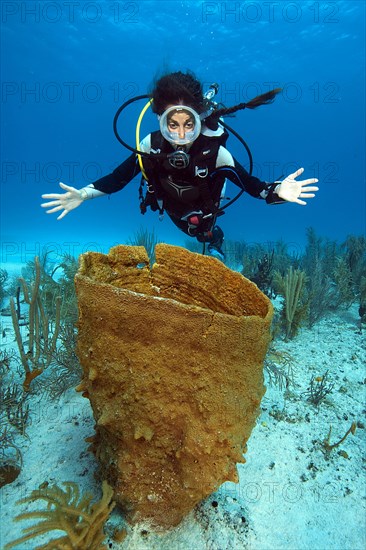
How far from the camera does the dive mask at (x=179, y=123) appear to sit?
4.19m

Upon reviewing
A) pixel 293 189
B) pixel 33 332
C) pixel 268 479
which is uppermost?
pixel 293 189

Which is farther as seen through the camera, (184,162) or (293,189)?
(184,162)

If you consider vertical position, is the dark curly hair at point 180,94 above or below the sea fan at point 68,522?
above

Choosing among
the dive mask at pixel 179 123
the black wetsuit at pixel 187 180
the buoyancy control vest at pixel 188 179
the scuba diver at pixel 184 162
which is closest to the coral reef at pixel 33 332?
the scuba diver at pixel 184 162

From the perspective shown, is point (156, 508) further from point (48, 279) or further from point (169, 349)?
point (48, 279)

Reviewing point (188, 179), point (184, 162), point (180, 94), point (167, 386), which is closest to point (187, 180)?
point (188, 179)

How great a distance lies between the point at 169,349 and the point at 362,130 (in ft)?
417

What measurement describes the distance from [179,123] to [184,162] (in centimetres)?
51

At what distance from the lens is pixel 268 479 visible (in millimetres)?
2711

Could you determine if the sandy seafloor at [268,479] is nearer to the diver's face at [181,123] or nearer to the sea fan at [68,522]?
the sea fan at [68,522]

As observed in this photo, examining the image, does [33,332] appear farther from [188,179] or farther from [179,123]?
[179,123]

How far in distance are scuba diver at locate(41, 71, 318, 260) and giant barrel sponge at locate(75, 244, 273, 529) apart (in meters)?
2.42

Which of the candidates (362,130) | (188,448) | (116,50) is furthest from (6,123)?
(362,130)

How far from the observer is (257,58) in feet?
161
